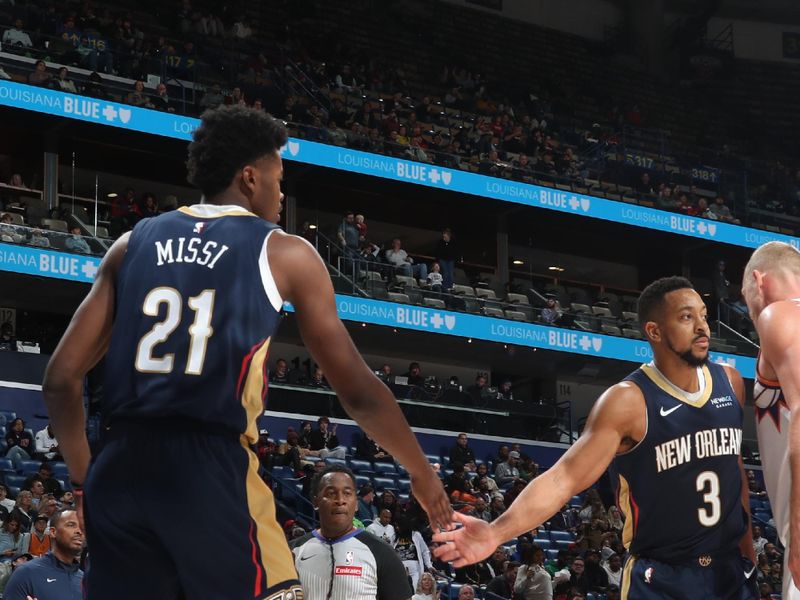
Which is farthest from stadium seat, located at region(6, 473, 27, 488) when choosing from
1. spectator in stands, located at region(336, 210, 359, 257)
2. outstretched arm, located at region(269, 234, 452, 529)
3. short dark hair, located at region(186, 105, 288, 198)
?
outstretched arm, located at region(269, 234, 452, 529)

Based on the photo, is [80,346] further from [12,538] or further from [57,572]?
[12,538]

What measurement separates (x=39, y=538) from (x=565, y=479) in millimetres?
9507

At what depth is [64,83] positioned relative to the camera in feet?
71.2

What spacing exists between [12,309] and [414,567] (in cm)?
1218

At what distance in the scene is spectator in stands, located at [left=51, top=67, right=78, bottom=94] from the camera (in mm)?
21625

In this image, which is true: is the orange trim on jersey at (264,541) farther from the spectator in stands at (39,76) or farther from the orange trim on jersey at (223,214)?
the spectator in stands at (39,76)

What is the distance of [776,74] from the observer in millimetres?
37062

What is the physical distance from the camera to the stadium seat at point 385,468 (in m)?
19.7

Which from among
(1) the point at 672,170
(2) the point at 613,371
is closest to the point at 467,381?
(2) the point at 613,371

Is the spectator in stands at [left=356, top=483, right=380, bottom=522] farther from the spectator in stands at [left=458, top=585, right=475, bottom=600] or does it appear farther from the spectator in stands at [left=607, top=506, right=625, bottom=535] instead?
the spectator in stands at [left=607, top=506, right=625, bottom=535]

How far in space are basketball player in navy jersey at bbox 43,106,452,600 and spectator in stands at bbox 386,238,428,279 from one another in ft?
66.9

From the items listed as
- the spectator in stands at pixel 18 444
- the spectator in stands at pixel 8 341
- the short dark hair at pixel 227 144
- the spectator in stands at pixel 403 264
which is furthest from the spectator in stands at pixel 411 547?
the short dark hair at pixel 227 144

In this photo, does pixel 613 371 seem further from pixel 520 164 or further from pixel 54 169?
pixel 54 169

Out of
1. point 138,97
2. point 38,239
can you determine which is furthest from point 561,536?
point 138,97
